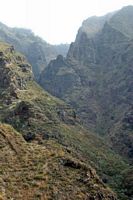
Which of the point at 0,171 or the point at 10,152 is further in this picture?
the point at 10,152

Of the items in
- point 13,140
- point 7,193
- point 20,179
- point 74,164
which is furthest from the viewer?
point 13,140

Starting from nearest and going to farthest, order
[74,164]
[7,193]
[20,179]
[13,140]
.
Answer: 1. [7,193]
2. [20,179]
3. [74,164]
4. [13,140]

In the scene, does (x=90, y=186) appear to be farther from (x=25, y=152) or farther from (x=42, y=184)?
(x=25, y=152)

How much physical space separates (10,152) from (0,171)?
1303cm

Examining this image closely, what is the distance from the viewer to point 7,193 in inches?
4855

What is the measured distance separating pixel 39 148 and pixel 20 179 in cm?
2414

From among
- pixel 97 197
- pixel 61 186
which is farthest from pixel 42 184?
pixel 97 197

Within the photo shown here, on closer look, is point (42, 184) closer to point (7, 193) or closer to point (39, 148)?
point (7, 193)

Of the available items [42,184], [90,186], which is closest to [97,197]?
[90,186]

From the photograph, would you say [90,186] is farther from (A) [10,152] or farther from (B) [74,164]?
(A) [10,152]

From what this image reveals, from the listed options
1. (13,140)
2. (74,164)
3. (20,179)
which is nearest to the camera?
(20,179)

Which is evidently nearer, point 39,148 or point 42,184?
point 42,184

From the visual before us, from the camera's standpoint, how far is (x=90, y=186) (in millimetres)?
132875

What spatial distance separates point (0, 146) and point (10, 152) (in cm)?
341
